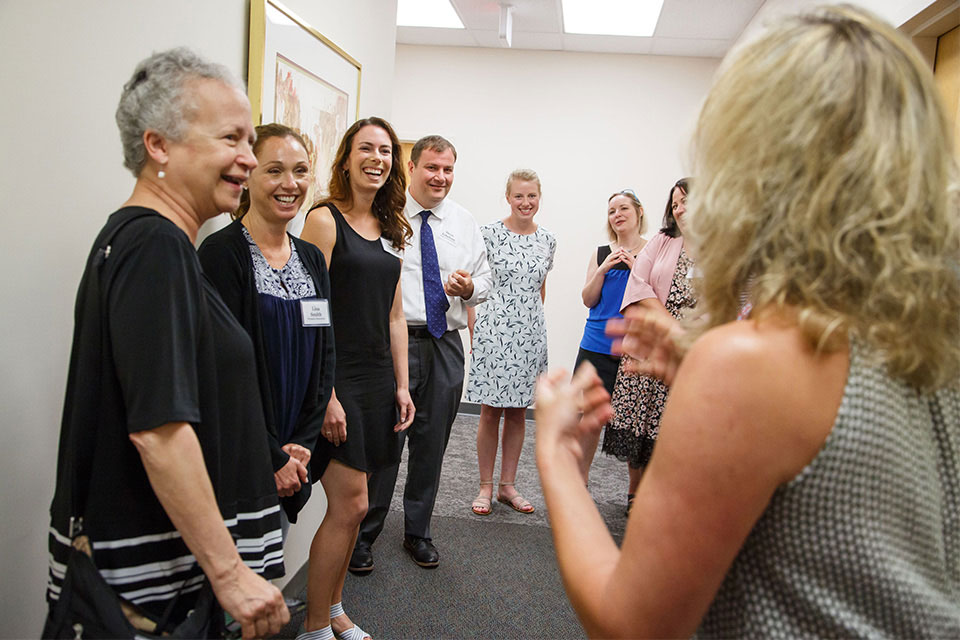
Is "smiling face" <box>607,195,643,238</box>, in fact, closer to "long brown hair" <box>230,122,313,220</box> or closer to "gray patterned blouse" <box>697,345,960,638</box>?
"long brown hair" <box>230,122,313,220</box>

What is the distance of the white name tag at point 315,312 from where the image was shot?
1.83 meters

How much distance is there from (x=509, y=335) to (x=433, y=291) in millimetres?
977

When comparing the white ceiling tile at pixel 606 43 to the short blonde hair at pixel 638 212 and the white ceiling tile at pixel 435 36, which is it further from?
the short blonde hair at pixel 638 212

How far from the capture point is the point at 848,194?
655 mm

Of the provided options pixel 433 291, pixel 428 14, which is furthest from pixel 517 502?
pixel 428 14

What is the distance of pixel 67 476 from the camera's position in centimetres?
107

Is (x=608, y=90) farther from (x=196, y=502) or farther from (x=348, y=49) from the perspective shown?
(x=196, y=502)

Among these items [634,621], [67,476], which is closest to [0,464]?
[67,476]

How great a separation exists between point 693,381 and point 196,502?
0.83 metres

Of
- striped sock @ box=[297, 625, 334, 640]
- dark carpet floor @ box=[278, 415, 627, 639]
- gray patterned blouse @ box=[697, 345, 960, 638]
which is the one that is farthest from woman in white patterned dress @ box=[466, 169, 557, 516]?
gray patterned blouse @ box=[697, 345, 960, 638]

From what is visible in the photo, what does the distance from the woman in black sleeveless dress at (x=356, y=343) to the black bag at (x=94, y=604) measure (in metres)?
1.00

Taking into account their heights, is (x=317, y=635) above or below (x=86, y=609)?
below

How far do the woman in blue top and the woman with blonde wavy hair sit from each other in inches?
116

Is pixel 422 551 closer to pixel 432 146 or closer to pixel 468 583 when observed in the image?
pixel 468 583
